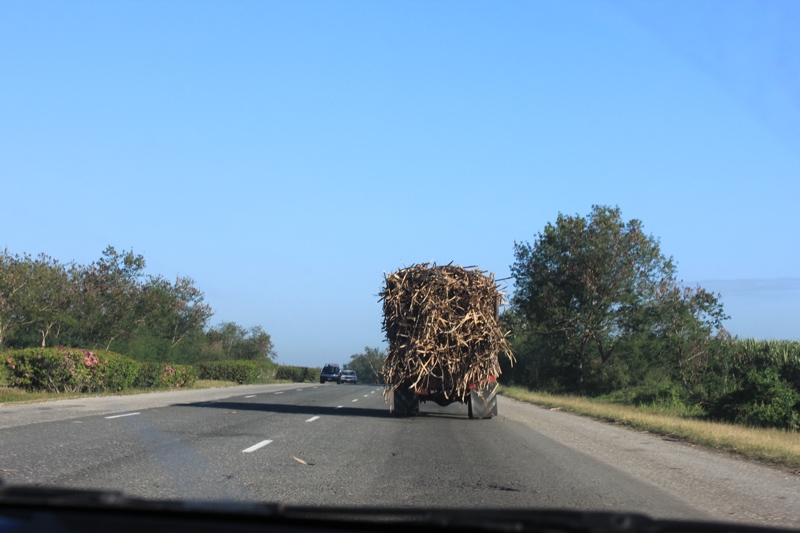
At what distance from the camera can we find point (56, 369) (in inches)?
1092

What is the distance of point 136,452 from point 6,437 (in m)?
2.94

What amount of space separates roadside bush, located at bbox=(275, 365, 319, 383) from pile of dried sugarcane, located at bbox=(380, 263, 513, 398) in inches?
2697

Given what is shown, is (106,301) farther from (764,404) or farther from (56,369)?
(764,404)

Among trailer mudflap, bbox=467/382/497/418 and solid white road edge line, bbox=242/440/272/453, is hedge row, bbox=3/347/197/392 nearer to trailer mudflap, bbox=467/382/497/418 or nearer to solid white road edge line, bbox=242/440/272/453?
trailer mudflap, bbox=467/382/497/418

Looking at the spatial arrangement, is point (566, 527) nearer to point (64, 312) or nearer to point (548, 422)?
point (548, 422)

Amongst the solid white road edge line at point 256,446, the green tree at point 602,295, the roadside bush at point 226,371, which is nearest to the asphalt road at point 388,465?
the solid white road edge line at point 256,446

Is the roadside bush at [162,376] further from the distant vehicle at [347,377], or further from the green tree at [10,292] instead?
the distant vehicle at [347,377]

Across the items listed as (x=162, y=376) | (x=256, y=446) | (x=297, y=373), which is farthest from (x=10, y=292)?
(x=297, y=373)

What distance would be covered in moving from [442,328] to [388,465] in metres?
7.91

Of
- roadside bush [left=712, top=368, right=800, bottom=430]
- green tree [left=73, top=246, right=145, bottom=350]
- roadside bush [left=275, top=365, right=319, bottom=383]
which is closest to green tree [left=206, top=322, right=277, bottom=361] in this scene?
roadside bush [left=275, top=365, right=319, bottom=383]

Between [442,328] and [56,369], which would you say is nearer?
[442,328]

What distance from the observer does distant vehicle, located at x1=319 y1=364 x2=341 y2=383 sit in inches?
2778

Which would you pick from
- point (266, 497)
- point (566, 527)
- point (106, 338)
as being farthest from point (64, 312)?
point (566, 527)

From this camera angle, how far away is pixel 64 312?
4431 centimetres
